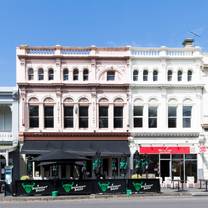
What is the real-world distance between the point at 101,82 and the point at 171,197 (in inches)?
558

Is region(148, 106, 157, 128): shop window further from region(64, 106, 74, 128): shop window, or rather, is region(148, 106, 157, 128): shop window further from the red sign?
region(64, 106, 74, 128): shop window

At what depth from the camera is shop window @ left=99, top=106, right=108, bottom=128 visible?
39.0 metres

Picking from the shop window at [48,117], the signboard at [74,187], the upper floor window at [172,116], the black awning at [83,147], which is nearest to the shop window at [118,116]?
the black awning at [83,147]

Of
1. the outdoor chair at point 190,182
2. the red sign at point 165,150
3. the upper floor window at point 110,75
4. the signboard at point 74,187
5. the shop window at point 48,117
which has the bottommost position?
the outdoor chair at point 190,182

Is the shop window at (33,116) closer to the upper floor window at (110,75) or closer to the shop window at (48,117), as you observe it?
the shop window at (48,117)

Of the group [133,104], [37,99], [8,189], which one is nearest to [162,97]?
[133,104]

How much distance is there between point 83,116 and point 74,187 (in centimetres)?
1151

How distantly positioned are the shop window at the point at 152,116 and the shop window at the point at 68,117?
6.13m

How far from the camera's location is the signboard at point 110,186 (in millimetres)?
28219

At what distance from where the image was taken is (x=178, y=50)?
3978 centimetres

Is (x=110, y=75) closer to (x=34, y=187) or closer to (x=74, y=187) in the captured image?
(x=74, y=187)

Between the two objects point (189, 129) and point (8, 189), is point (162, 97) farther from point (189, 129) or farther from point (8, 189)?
point (8, 189)

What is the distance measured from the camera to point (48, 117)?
38.7 metres

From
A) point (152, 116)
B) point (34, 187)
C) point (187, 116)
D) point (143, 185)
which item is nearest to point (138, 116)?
point (152, 116)
